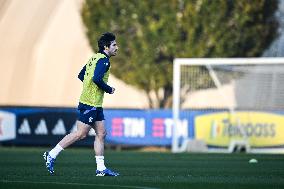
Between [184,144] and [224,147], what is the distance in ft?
4.68

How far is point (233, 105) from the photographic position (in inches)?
1250

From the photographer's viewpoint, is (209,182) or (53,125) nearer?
(209,182)

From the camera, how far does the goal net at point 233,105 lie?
30703mm

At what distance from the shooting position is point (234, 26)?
39.2 meters

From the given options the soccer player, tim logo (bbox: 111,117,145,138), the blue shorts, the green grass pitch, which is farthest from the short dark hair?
tim logo (bbox: 111,117,145,138)

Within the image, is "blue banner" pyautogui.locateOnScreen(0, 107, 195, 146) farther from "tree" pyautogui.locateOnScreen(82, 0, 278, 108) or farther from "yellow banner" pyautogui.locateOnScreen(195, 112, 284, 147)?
"tree" pyautogui.locateOnScreen(82, 0, 278, 108)

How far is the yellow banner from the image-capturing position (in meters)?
30.7

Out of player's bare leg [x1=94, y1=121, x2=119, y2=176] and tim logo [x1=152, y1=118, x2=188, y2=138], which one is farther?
tim logo [x1=152, y1=118, x2=188, y2=138]

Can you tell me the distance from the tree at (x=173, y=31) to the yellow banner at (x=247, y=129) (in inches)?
299

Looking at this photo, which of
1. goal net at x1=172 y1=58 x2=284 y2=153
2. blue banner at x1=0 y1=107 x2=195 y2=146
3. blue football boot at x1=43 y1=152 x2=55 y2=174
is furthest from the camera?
blue banner at x1=0 y1=107 x2=195 y2=146

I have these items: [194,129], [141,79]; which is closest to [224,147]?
[194,129]

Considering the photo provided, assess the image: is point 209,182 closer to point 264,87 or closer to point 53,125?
point 264,87

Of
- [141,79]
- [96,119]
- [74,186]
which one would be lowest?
[74,186]

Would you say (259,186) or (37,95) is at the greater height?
(37,95)
